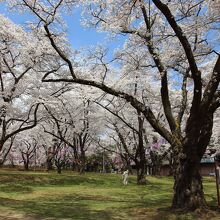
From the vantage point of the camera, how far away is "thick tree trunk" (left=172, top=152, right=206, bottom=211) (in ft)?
44.2

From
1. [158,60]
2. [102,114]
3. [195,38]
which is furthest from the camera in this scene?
[102,114]

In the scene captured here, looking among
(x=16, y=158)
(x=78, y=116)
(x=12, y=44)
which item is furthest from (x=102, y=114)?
(x=16, y=158)

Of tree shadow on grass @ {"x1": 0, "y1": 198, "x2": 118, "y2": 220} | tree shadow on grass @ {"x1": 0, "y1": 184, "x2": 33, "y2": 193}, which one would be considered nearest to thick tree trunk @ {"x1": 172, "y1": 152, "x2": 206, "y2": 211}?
tree shadow on grass @ {"x1": 0, "y1": 198, "x2": 118, "y2": 220}

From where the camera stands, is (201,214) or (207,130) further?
(207,130)

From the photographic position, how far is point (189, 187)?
1367 centimetres

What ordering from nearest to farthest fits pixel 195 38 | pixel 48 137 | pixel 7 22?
pixel 195 38, pixel 7 22, pixel 48 137

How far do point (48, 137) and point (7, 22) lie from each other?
36214 mm

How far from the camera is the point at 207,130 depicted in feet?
45.4

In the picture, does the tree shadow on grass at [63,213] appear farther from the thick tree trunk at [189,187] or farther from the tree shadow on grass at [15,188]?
the tree shadow on grass at [15,188]

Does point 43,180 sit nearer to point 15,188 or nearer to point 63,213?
point 15,188

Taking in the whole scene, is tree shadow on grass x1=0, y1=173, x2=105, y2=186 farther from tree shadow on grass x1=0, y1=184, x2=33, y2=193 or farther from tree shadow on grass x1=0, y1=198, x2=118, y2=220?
tree shadow on grass x1=0, y1=198, x2=118, y2=220

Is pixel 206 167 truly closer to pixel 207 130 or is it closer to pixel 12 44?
pixel 12 44

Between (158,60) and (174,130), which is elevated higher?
(158,60)

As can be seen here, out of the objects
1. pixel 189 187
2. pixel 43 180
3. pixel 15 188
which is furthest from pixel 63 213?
pixel 43 180
